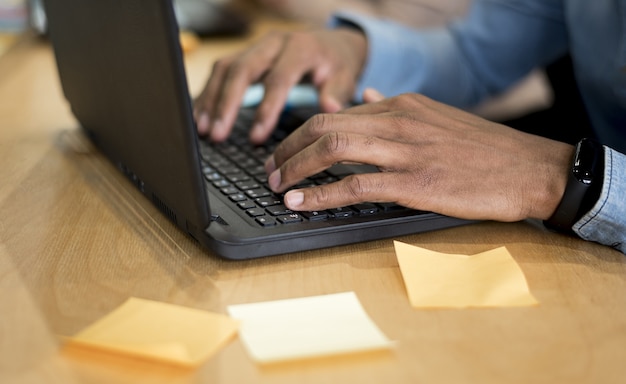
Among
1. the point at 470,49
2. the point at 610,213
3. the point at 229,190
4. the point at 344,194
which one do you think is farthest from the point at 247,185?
the point at 470,49

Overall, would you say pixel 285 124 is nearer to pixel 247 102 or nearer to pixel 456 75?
pixel 247 102

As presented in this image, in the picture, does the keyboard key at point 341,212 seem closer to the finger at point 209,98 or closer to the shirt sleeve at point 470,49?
the finger at point 209,98

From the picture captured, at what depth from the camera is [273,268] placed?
67 cm

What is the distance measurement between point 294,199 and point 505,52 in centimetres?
79

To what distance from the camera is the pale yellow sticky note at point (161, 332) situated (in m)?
0.53

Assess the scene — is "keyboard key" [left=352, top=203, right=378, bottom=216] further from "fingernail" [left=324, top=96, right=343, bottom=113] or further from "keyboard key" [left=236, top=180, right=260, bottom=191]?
"fingernail" [left=324, top=96, right=343, bottom=113]

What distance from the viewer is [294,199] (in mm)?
710

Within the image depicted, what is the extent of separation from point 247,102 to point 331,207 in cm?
49

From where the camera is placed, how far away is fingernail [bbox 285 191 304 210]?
0.71 metres

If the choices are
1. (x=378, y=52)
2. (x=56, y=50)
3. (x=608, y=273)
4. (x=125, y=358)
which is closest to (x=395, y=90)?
(x=378, y=52)

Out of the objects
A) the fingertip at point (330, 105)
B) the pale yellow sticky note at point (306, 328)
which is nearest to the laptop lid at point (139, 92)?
the pale yellow sticky note at point (306, 328)

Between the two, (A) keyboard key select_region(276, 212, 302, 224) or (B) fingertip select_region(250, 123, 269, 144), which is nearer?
(A) keyboard key select_region(276, 212, 302, 224)

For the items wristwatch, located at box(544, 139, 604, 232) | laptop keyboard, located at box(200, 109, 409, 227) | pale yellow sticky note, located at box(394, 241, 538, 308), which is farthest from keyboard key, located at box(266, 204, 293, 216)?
wristwatch, located at box(544, 139, 604, 232)

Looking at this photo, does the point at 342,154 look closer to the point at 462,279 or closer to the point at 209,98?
the point at 462,279
